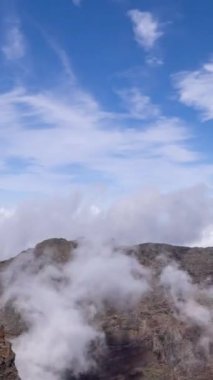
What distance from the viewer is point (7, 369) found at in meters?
168

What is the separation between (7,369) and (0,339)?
9068mm

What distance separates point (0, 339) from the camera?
6806 inches
